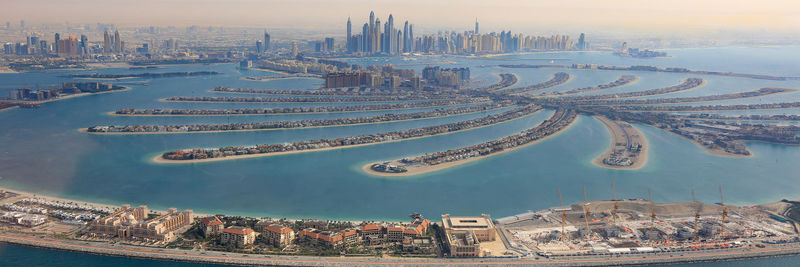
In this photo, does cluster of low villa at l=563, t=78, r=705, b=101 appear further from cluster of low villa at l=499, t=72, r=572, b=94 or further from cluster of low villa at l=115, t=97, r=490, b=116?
cluster of low villa at l=115, t=97, r=490, b=116

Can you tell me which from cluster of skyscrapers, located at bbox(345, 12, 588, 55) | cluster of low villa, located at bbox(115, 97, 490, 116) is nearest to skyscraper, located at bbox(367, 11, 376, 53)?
cluster of skyscrapers, located at bbox(345, 12, 588, 55)

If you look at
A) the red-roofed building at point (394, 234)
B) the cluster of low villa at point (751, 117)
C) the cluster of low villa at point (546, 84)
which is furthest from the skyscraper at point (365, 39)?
the red-roofed building at point (394, 234)

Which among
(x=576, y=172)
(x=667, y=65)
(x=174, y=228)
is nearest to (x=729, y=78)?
(x=667, y=65)

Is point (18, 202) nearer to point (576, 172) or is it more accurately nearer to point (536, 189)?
point (536, 189)

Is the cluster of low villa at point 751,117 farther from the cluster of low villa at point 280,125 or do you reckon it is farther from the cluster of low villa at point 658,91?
the cluster of low villa at point 280,125

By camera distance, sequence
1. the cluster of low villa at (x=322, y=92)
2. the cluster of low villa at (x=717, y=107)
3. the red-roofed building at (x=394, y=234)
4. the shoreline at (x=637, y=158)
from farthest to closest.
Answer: the cluster of low villa at (x=322, y=92), the cluster of low villa at (x=717, y=107), the shoreline at (x=637, y=158), the red-roofed building at (x=394, y=234)

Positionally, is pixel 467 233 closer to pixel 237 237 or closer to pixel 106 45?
pixel 237 237
